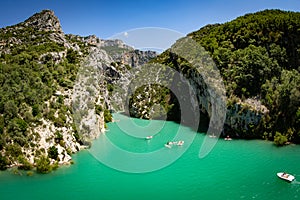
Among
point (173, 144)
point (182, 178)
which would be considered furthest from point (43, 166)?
point (173, 144)

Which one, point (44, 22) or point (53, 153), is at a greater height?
point (44, 22)

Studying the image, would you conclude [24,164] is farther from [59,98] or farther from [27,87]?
[59,98]

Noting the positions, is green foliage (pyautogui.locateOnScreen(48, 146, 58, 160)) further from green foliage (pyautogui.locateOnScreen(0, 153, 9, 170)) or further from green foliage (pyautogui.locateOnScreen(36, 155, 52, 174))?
green foliage (pyautogui.locateOnScreen(0, 153, 9, 170))

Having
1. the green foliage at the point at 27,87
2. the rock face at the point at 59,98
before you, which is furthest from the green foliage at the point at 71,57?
the rock face at the point at 59,98

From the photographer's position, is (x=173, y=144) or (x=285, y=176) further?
(x=173, y=144)

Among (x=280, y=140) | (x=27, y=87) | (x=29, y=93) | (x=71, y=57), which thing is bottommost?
(x=280, y=140)

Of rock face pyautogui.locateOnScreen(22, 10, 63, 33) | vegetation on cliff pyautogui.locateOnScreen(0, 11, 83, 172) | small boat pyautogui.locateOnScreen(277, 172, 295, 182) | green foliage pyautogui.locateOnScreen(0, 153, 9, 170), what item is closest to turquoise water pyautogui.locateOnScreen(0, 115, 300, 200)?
small boat pyautogui.locateOnScreen(277, 172, 295, 182)

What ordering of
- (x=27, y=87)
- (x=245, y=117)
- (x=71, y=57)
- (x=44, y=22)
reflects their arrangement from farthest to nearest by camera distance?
(x=44, y=22) < (x=71, y=57) < (x=245, y=117) < (x=27, y=87)

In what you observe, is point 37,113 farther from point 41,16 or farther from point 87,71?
point 41,16

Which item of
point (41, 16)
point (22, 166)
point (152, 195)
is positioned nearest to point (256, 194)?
point (152, 195)

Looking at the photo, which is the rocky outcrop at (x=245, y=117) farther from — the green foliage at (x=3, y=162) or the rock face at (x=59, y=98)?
the green foliage at (x=3, y=162)
